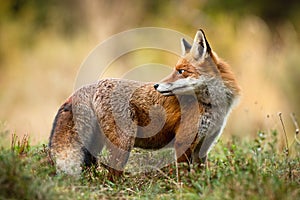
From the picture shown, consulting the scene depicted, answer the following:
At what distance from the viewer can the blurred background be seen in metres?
12.7

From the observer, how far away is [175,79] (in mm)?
6551

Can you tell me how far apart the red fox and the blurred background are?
13.7 feet

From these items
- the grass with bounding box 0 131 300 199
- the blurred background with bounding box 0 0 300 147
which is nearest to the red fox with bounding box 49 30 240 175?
the grass with bounding box 0 131 300 199

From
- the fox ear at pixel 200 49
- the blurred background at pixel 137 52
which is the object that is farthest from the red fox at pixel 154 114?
the blurred background at pixel 137 52

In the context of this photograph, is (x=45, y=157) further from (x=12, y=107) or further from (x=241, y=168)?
(x=12, y=107)

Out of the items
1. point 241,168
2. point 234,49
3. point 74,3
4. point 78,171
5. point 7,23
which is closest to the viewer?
point 241,168

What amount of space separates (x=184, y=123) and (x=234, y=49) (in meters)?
9.82

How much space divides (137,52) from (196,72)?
12218 millimetres

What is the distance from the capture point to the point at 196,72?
6.57 m

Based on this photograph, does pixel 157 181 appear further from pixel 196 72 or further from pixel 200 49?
pixel 200 49

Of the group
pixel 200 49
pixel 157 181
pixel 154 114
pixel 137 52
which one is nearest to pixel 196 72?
pixel 200 49

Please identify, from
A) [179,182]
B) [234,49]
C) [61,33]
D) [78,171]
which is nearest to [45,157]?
[78,171]

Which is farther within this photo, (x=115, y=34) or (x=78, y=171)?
(x=115, y=34)

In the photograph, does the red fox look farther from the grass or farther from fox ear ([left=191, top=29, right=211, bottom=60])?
the grass
